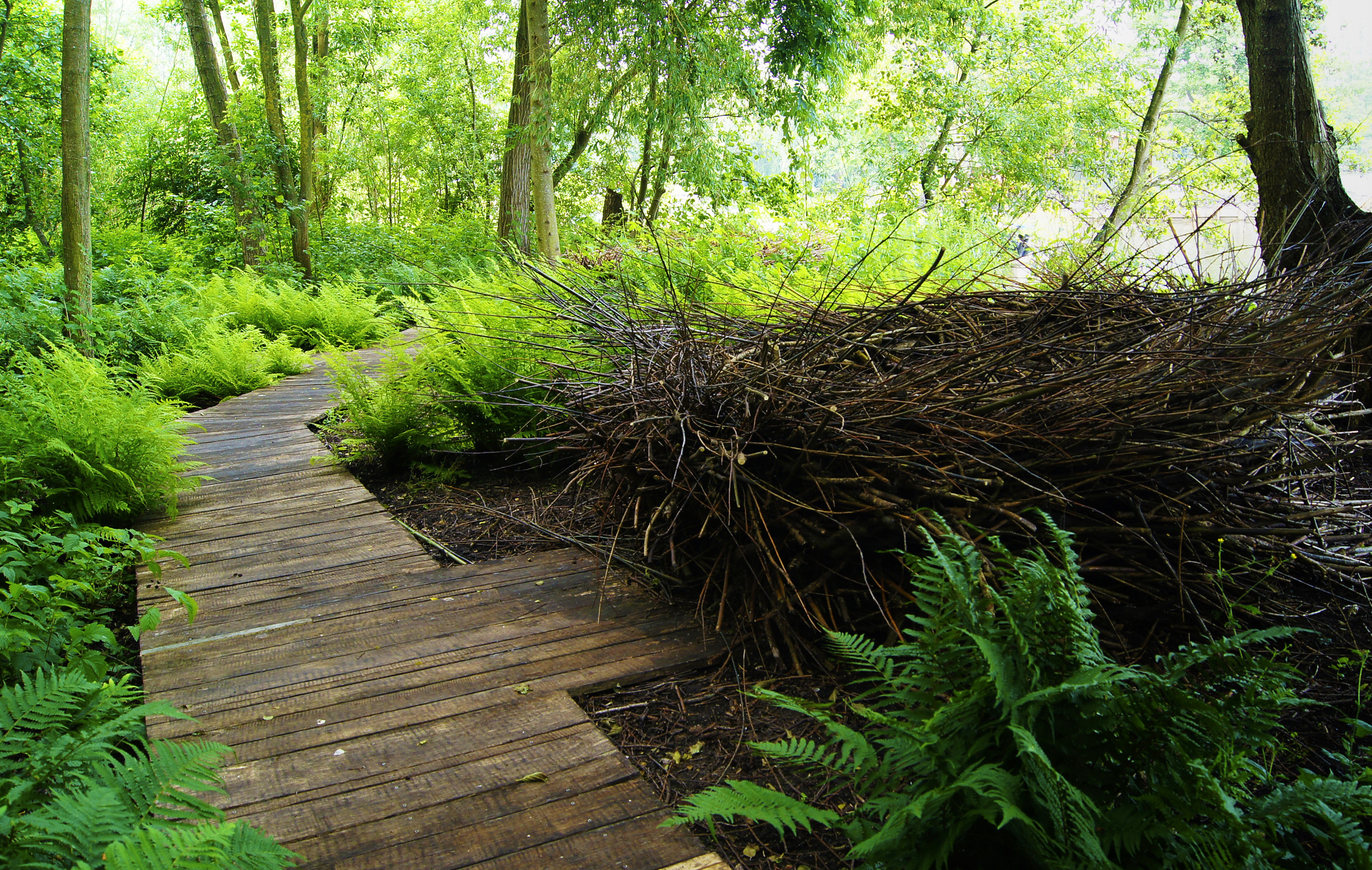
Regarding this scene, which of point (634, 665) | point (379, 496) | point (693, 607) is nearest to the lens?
point (634, 665)

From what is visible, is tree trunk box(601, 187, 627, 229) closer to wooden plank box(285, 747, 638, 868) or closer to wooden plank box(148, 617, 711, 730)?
wooden plank box(148, 617, 711, 730)

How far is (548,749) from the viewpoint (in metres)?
2.02

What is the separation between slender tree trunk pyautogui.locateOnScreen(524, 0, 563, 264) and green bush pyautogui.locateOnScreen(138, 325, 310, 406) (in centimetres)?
269

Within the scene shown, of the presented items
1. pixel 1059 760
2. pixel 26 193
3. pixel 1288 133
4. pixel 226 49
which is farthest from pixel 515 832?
pixel 226 49

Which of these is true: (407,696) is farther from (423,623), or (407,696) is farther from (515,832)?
(515,832)

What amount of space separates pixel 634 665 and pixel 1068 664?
1306mm

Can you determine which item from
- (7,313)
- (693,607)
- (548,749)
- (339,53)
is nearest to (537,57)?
(7,313)

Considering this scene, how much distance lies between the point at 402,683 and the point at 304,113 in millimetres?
12129

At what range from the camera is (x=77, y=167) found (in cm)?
517

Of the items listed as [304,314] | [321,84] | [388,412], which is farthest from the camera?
[321,84]

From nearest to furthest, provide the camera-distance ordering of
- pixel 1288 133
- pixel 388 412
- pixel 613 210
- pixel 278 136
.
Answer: pixel 1288 133 → pixel 388 412 → pixel 278 136 → pixel 613 210

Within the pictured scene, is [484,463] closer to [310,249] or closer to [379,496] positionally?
[379,496]

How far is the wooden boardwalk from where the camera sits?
1.73m

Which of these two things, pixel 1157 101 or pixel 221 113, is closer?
pixel 221 113
